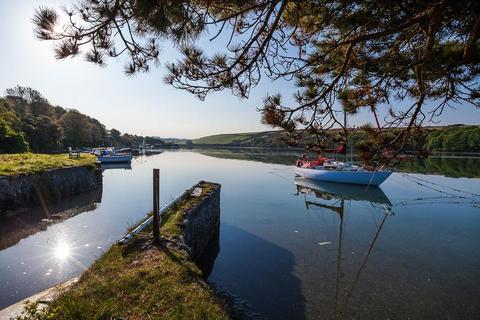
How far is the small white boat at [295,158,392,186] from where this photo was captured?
3068 cm

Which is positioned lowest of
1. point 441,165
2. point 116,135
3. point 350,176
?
point 441,165

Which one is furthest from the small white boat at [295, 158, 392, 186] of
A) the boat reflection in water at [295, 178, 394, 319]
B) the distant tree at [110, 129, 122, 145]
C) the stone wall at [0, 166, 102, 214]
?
the distant tree at [110, 129, 122, 145]

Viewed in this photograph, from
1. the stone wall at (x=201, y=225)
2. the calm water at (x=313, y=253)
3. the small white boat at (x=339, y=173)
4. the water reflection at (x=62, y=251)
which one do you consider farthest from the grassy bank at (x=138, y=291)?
the small white boat at (x=339, y=173)

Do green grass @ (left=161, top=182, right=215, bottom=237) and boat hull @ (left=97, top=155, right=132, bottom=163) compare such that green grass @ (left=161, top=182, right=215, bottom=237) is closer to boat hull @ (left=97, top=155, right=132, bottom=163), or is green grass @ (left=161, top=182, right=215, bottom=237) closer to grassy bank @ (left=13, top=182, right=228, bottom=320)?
grassy bank @ (left=13, top=182, right=228, bottom=320)

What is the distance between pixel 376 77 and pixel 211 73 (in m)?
3.56

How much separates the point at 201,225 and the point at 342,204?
44.6 feet

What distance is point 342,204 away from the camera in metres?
22.3

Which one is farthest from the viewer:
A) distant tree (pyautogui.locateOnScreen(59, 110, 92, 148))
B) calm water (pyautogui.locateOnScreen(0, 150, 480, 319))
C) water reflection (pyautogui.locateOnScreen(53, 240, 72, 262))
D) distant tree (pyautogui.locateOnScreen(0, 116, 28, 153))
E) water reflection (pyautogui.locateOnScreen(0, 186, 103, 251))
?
distant tree (pyautogui.locateOnScreen(59, 110, 92, 148))

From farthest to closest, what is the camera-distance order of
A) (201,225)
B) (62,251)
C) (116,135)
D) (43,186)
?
1. (116,135)
2. (43,186)
3. (201,225)
4. (62,251)

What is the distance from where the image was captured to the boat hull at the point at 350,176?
100.0 feet

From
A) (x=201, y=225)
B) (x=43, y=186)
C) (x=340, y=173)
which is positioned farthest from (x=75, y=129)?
(x=201, y=225)

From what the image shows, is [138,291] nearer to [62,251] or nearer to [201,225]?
[201,225]

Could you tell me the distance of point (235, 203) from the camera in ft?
72.7

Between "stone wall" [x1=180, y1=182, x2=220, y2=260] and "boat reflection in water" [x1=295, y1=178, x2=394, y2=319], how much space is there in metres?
4.54
